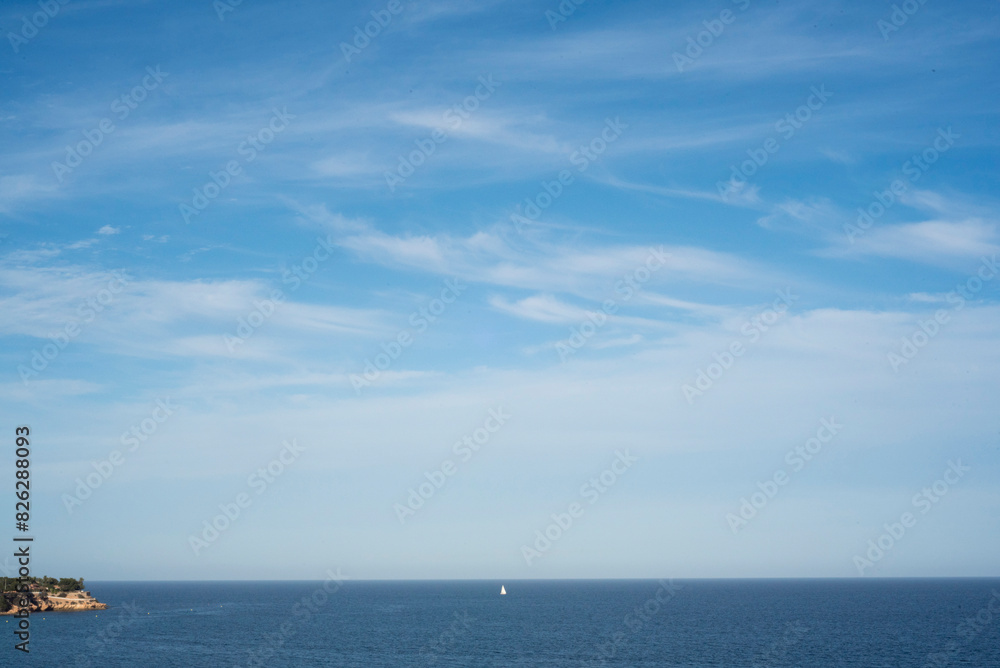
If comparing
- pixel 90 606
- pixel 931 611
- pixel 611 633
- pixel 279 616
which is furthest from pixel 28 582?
pixel 931 611

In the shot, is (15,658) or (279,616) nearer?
(15,658)

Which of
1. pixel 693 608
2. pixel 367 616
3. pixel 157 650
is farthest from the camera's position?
pixel 693 608

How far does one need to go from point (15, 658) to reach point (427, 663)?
1865 inches

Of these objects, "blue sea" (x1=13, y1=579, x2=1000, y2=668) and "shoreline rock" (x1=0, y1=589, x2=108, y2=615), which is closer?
"blue sea" (x1=13, y1=579, x2=1000, y2=668)

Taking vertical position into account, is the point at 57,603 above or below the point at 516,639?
below

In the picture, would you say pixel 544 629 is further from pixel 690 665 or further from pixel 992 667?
pixel 992 667

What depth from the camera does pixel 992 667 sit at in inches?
3295

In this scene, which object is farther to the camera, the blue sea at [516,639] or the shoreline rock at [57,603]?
the shoreline rock at [57,603]

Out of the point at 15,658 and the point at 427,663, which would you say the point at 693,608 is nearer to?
the point at 427,663

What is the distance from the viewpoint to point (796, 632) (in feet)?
402

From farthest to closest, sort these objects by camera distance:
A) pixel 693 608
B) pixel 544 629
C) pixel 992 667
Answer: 1. pixel 693 608
2. pixel 544 629
3. pixel 992 667

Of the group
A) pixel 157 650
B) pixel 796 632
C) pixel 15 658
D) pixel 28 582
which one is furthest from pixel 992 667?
pixel 28 582

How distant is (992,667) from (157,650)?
320ft

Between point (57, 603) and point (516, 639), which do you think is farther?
point (57, 603)
